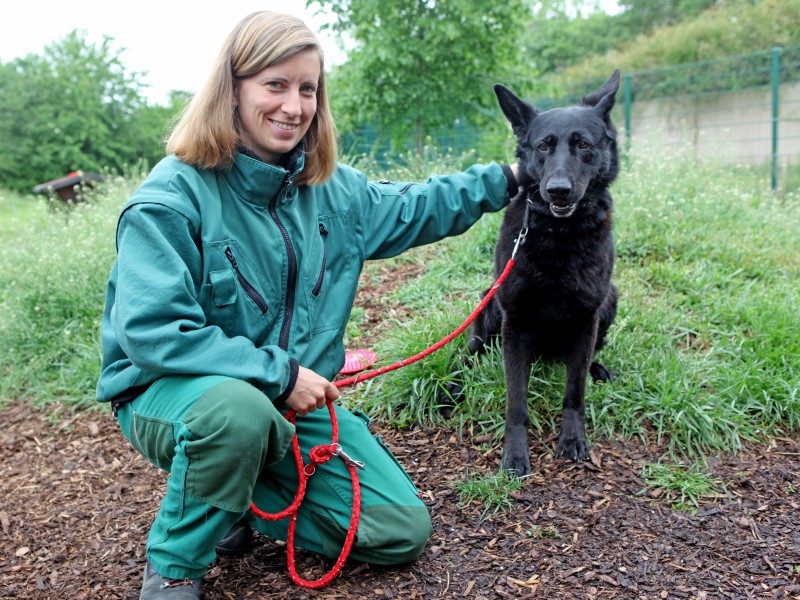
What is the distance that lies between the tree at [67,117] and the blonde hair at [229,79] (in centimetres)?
1233

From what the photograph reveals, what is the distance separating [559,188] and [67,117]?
13437mm

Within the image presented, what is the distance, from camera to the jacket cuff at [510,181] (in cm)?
261

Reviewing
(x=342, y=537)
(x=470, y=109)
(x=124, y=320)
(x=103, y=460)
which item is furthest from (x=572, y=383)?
(x=470, y=109)

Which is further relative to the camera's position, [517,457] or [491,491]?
[517,457]

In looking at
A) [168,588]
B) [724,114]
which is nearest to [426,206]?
[168,588]

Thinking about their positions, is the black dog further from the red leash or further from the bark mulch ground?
the red leash

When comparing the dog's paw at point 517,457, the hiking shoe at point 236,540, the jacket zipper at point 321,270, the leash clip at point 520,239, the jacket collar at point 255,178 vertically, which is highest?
the jacket collar at point 255,178

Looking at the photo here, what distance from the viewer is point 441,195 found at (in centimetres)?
254

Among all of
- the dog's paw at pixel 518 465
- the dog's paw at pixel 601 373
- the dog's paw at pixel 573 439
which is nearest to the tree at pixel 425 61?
the dog's paw at pixel 601 373

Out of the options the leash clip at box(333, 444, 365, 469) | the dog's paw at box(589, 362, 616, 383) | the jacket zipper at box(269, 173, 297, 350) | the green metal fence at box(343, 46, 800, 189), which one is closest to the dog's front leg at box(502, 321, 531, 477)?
the dog's paw at box(589, 362, 616, 383)

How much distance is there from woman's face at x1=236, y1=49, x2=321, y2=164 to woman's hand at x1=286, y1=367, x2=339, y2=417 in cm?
72

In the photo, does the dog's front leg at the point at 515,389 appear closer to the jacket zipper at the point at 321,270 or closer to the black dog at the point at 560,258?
the black dog at the point at 560,258

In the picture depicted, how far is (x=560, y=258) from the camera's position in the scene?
257 centimetres

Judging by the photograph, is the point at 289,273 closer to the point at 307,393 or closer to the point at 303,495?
the point at 307,393
